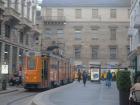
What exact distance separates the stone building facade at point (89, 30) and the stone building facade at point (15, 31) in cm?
2500

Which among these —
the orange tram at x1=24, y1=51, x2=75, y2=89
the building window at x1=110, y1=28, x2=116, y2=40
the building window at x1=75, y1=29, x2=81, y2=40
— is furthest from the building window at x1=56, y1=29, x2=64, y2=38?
the orange tram at x1=24, y1=51, x2=75, y2=89

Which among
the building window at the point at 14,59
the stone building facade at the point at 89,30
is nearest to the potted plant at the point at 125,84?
the building window at the point at 14,59

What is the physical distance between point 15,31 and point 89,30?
37.9 m

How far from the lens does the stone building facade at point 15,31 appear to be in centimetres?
4656

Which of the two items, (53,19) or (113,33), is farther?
(113,33)

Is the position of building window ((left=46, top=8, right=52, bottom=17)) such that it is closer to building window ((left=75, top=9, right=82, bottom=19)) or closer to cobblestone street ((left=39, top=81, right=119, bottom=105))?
building window ((left=75, top=9, right=82, bottom=19))

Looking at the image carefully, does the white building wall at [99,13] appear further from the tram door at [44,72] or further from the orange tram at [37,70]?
the tram door at [44,72]

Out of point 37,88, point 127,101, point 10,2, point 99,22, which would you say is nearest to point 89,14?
point 99,22

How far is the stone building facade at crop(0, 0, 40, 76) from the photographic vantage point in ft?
153

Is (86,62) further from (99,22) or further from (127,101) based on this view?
(127,101)

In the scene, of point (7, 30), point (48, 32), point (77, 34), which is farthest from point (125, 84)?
point (48, 32)

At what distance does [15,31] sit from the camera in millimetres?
51812

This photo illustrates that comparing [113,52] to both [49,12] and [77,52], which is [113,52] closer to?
[77,52]

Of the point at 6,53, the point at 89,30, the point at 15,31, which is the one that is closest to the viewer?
the point at 6,53
